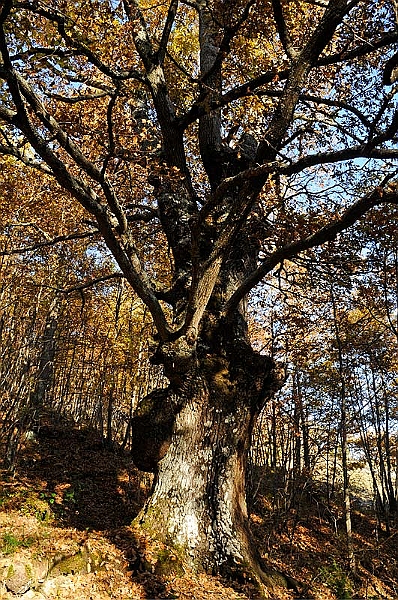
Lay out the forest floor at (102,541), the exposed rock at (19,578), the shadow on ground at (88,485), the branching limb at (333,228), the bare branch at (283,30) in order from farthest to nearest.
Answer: the bare branch at (283,30)
the shadow on ground at (88,485)
the branching limb at (333,228)
the forest floor at (102,541)
the exposed rock at (19,578)

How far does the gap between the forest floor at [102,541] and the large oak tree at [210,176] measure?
17.9 inches

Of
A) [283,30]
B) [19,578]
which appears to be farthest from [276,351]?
[19,578]

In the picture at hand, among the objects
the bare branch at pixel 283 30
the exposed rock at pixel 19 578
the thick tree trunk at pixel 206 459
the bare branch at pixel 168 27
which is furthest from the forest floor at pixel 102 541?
Answer: the bare branch at pixel 168 27

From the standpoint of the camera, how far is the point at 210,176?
7270mm

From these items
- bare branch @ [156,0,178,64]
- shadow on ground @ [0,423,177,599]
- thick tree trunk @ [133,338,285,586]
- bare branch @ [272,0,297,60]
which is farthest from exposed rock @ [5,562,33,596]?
bare branch @ [156,0,178,64]

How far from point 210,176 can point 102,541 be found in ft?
17.7

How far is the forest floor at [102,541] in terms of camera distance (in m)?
4.29

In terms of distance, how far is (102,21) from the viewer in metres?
6.46

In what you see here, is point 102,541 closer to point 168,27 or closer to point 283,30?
point 283,30

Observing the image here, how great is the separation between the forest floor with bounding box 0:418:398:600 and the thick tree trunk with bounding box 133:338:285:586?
263mm

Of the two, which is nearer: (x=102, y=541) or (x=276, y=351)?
(x=102, y=541)

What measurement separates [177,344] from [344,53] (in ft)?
14.9

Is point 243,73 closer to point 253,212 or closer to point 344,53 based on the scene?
point 344,53

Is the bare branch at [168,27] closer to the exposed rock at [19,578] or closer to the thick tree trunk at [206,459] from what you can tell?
the thick tree trunk at [206,459]
